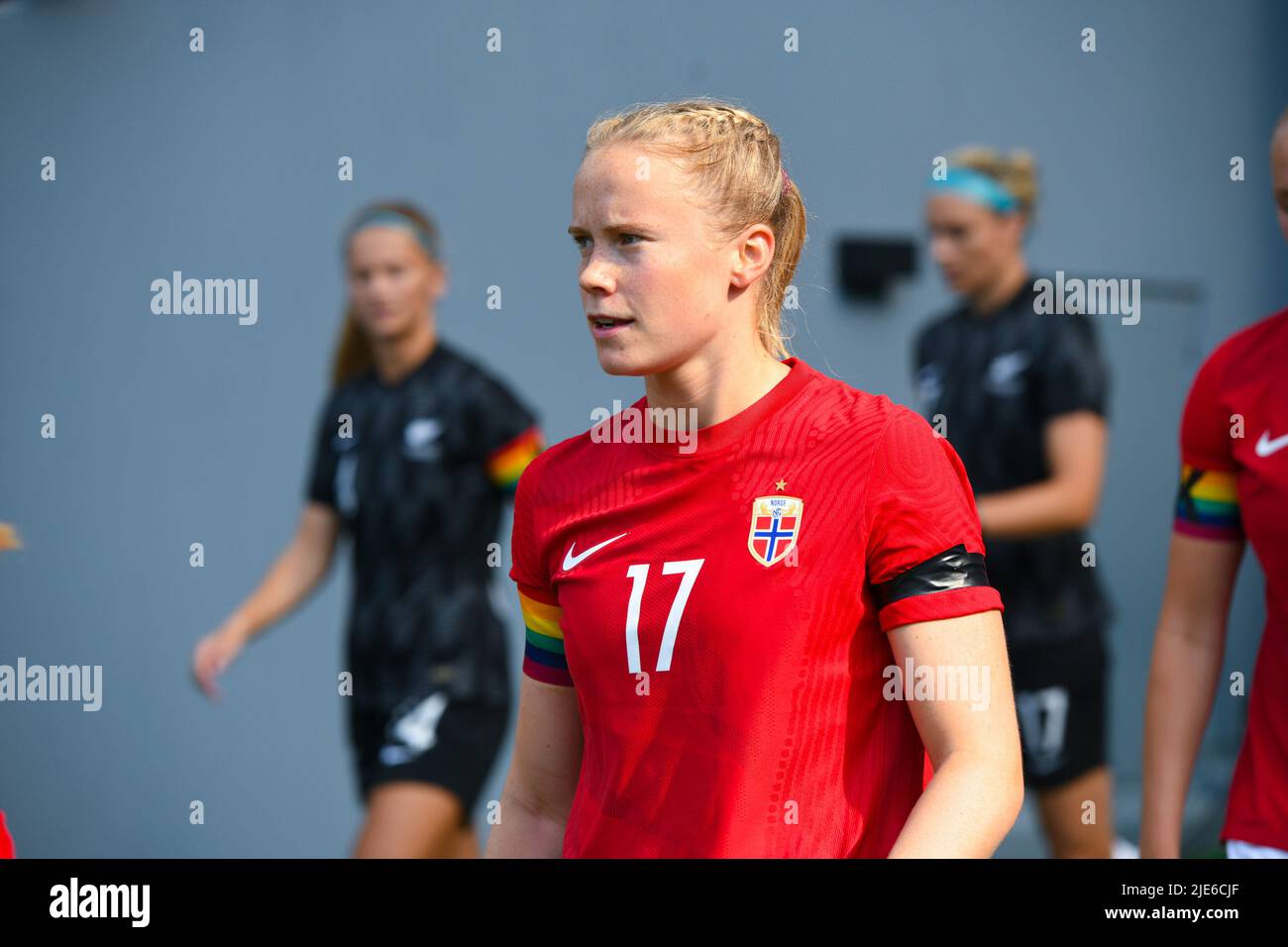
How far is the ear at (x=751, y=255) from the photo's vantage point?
2119mm

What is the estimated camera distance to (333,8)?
5398mm

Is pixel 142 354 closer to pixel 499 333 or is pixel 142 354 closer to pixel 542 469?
pixel 499 333

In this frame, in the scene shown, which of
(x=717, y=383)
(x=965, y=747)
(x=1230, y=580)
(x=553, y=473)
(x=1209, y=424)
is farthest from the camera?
(x=1230, y=580)

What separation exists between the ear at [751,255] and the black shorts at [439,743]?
247 centimetres

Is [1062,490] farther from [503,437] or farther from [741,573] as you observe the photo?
[741,573]

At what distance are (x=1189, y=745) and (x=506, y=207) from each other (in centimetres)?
328

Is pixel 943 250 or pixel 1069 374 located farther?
pixel 943 250

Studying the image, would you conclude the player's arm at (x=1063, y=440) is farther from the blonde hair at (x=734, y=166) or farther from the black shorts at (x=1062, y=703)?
the blonde hair at (x=734, y=166)

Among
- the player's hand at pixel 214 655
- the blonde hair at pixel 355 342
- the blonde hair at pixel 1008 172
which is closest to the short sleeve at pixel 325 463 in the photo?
the blonde hair at pixel 355 342

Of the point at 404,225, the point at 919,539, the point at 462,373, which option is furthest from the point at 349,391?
the point at 919,539

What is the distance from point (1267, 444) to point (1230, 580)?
319 millimetres

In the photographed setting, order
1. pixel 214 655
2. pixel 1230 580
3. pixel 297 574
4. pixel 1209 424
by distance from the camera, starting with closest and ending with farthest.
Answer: pixel 1209 424, pixel 1230 580, pixel 214 655, pixel 297 574

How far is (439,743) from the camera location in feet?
14.2
